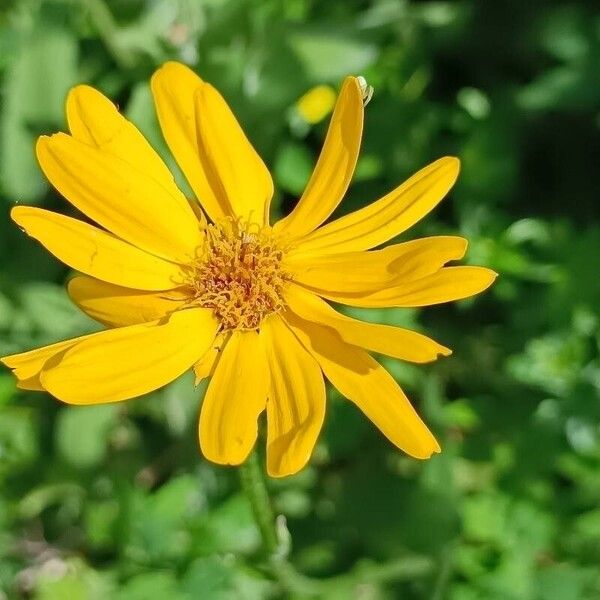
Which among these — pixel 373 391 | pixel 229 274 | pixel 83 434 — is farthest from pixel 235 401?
pixel 83 434

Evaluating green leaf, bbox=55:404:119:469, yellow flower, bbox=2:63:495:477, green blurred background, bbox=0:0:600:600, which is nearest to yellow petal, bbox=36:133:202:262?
yellow flower, bbox=2:63:495:477

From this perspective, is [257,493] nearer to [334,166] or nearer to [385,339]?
[385,339]

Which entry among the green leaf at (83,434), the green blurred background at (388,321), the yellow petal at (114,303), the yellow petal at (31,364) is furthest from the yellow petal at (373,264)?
the green leaf at (83,434)

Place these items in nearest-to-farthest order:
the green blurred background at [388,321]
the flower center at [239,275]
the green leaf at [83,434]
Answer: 1. the flower center at [239,275]
2. the green blurred background at [388,321]
3. the green leaf at [83,434]

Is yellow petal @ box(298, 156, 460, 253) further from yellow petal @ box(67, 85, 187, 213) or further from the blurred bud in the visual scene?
the blurred bud

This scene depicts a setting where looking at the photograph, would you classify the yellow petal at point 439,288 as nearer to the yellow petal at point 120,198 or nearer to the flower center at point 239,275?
the flower center at point 239,275
